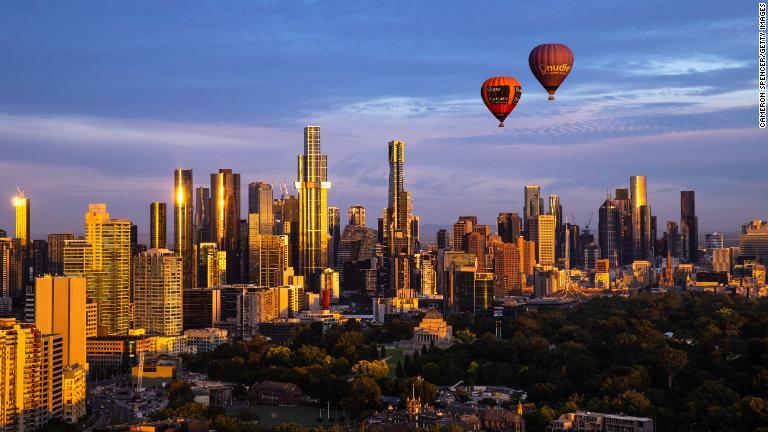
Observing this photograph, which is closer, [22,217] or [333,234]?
[22,217]

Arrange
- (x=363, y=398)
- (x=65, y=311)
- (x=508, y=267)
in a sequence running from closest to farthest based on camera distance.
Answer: (x=363, y=398) < (x=65, y=311) < (x=508, y=267)

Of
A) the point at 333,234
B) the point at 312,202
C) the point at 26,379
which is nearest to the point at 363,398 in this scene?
the point at 26,379

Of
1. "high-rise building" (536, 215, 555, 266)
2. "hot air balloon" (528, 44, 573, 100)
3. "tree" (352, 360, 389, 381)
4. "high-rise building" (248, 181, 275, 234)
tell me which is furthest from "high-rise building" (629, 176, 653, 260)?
"hot air balloon" (528, 44, 573, 100)

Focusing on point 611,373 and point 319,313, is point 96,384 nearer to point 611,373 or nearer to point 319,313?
point 611,373

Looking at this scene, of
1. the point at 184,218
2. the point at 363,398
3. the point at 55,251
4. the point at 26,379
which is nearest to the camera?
the point at 26,379

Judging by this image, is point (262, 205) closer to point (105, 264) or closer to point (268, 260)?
point (268, 260)

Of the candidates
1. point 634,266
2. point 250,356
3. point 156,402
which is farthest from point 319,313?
point 634,266

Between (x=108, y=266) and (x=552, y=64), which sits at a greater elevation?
(x=552, y=64)

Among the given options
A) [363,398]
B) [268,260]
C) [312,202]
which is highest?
[312,202]
